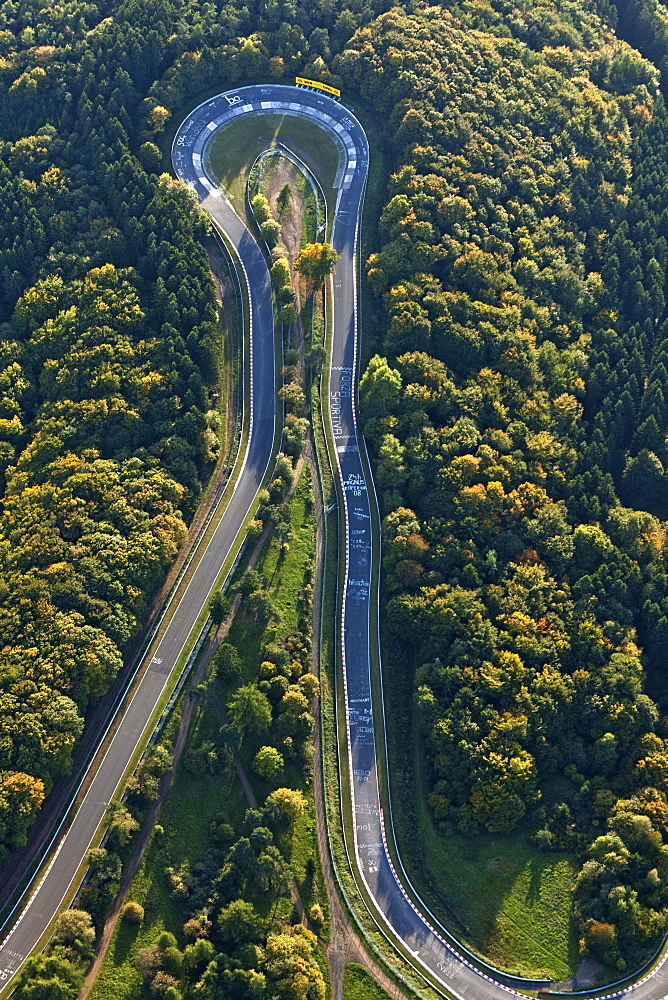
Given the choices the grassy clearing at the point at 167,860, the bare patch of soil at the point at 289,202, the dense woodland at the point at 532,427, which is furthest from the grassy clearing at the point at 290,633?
the bare patch of soil at the point at 289,202

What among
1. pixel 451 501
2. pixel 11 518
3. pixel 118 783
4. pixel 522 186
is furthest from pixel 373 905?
pixel 522 186

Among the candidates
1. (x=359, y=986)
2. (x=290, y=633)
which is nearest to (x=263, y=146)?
(x=290, y=633)

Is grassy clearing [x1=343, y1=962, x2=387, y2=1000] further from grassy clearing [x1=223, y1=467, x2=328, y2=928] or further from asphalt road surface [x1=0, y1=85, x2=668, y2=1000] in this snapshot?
grassy clearing [x1=223, y1=467, x2=328, y2=928]

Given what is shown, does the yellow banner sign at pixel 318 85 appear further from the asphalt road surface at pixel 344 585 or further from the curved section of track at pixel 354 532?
the asphalt road surface at pixel 344 585

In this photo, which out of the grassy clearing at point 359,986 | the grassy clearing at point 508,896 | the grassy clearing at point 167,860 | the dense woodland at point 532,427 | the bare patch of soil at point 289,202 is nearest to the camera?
the grassy clearing at point 167,860

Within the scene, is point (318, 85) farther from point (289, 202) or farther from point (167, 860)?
point (167, 860)

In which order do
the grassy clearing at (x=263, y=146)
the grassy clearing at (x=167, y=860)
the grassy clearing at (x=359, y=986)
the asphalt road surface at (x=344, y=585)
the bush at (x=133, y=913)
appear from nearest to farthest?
1. the grassy clearing at (x=167, y=860)
2. the bush at (x=133, y=913)
3. the grassy clearing at (x=359, y=986)
4. the asphalt road surface at (x=344, y=585)
5. the grassy clearing at (x=263, y=146)
